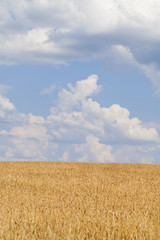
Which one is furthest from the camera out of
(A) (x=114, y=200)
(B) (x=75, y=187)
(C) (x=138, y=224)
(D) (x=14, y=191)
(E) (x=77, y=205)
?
(B) (x=75, y=187)

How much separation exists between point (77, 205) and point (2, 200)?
3.05 metres

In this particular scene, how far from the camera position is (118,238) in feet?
21.7

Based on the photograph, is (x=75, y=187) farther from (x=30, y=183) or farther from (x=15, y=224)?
(x=15, y=224)

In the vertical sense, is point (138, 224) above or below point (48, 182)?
below

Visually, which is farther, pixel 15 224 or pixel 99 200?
pixel 99 200

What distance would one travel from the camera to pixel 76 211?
1029cm

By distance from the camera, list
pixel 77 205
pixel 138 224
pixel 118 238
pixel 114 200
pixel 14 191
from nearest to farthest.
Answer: pixel 118 238 → pixel 138 224 → pixel 77 205 → pixel 114 200 → pixel 14 191

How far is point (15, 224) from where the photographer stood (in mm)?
8336

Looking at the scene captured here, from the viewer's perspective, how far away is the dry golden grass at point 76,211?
7111mm

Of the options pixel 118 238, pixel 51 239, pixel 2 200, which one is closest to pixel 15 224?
pixel 51 239

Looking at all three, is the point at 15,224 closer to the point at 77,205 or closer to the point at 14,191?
the point at 77,205

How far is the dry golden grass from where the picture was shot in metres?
7.11

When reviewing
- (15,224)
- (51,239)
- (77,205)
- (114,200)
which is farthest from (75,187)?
(51,239)

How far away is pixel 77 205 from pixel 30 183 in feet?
21.8
